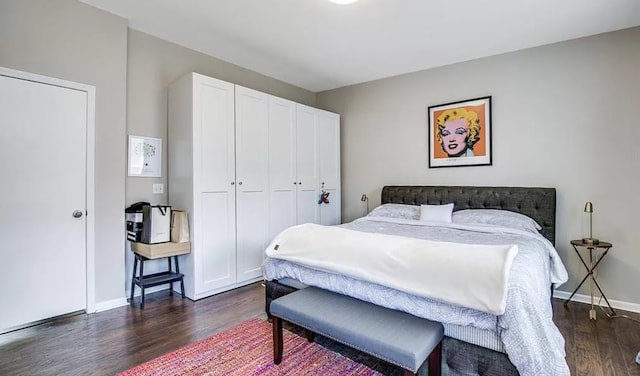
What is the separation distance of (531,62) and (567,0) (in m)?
0.97

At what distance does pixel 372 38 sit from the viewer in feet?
10.7

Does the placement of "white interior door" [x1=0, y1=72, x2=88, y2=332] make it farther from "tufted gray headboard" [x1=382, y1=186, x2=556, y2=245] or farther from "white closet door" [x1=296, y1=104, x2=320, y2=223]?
"tufted gray headboard" [x1=382, y1=186, x2=556, y2=245]

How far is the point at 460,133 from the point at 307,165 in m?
2.01

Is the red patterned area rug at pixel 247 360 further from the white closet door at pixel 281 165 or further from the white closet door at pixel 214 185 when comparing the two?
the white closet door at pixel 281 165

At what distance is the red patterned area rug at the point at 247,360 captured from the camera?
1.90 m

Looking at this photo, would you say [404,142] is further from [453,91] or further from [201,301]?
[201,301]

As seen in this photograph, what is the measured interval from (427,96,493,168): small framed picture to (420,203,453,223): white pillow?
2.35 feet

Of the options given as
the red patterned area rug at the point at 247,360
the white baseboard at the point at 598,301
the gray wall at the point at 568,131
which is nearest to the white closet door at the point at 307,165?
the gray wall at the point at 568,131

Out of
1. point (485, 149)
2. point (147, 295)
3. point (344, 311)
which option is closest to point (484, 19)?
point (485, 149)

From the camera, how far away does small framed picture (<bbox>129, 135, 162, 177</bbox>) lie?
3.14 meters

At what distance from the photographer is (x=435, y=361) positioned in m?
1.65

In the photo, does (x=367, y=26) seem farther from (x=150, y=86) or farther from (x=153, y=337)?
(x=153, y=337)

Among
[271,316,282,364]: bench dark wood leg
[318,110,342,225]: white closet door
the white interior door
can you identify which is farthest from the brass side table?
the white interior door

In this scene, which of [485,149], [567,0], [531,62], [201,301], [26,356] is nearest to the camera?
[26,356]
